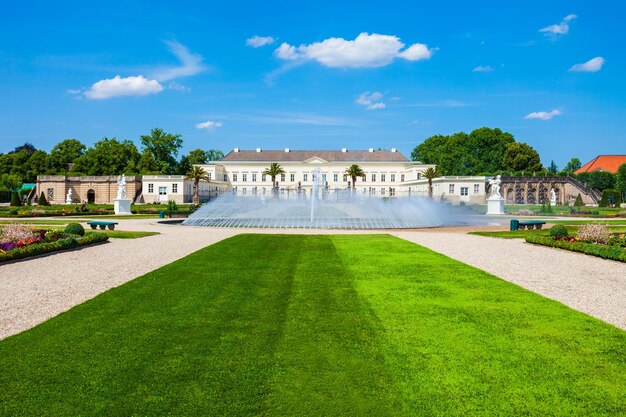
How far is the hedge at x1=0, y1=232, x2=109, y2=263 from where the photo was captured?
14.8 metres

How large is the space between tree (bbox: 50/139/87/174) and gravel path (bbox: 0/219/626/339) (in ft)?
261

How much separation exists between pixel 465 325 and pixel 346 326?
72.9 inches

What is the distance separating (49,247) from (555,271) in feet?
50.7

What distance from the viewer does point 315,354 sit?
6406 millimetres

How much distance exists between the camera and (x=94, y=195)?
78.4 metres

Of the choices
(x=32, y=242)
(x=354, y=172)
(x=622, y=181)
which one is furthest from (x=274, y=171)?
(x=32, y=242)

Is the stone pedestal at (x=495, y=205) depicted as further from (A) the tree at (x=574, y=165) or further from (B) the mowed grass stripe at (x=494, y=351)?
(A) the tree at (x=574, y=165)

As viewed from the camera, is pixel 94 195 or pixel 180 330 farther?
pixel 94 195

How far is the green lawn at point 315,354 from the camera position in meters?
5.06

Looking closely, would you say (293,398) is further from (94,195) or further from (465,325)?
(94,195)

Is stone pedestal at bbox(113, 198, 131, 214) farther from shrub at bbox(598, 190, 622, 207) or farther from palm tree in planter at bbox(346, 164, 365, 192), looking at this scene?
shrub at bbox(598, 190, 622, 207)

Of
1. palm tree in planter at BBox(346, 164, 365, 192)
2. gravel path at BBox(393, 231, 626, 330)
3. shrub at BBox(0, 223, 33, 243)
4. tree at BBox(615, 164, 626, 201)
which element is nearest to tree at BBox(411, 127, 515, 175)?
palm tree in planter at BBox(346, 164, 365, 192)

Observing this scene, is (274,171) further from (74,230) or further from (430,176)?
(74,230)

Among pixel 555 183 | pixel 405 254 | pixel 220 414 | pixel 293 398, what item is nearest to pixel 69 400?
pixel 220 414
